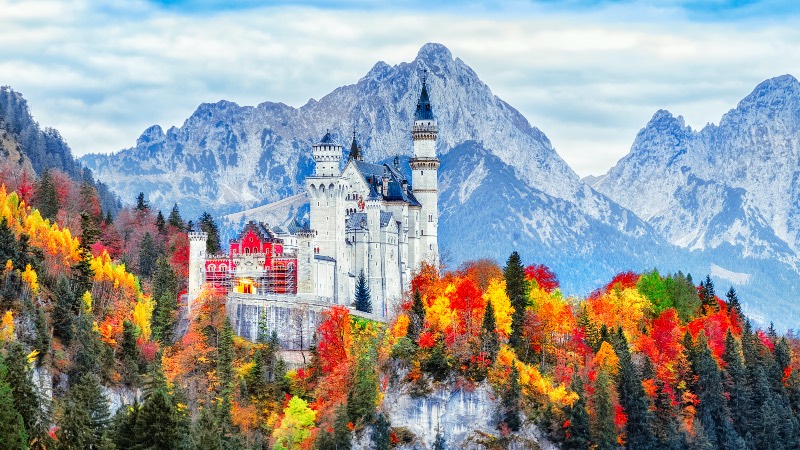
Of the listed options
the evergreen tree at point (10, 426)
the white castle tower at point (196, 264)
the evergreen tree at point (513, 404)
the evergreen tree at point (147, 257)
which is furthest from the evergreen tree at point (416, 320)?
the evergreen tree at point (10, 426)

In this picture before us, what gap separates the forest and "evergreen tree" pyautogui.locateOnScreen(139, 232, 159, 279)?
6567 mm

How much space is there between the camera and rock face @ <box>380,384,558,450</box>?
10669 centimetres

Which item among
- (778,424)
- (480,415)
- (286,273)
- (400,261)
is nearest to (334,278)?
(286,273)

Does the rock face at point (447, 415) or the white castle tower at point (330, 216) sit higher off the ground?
the white castle tower at point (330, 216)

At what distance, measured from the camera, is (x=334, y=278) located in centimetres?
12688

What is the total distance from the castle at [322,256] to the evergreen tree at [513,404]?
781 inches

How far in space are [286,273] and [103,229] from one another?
29477 mm

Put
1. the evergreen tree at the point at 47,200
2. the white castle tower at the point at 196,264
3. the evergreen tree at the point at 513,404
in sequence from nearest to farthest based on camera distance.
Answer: the evergreen tree at the point at 513,404 → the white castle tower at the point at 196,264 → the evergreen tree at the point at 47,200

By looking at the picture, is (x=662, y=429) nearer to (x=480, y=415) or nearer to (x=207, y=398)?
(x=480, y=415)

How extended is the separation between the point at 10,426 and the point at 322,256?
180 ft

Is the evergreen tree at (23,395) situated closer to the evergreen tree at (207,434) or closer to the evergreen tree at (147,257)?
the evergreen tree at (207,434)

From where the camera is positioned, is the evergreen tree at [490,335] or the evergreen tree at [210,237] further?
the evergreen tree at [210,237]

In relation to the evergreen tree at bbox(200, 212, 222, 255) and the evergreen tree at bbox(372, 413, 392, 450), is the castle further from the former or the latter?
the evergreen tree at bbox(372, 413, 392, 450)

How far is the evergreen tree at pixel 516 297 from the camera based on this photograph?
11138 centimetres
